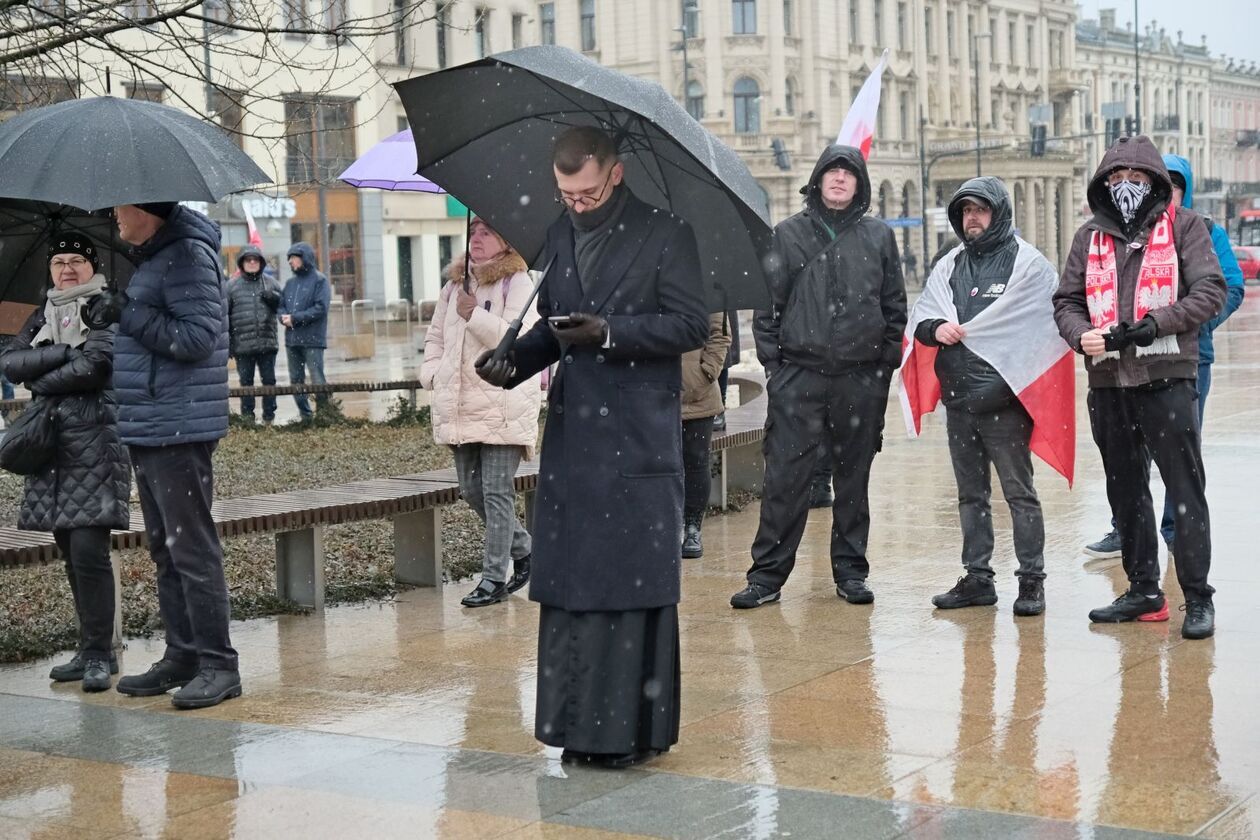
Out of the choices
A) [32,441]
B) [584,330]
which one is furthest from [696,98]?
[584,330]

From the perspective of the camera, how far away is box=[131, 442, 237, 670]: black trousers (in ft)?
21.8

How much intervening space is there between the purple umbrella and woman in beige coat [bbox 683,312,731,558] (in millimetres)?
1716

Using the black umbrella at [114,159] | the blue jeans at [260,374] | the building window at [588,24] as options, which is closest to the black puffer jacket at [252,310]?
the blue jeans at [260,374]

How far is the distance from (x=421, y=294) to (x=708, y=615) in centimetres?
5651

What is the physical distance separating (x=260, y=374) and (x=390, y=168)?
906 cm

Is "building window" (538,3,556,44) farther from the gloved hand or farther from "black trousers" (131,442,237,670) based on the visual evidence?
the gloved hand

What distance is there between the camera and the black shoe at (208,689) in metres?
6.64

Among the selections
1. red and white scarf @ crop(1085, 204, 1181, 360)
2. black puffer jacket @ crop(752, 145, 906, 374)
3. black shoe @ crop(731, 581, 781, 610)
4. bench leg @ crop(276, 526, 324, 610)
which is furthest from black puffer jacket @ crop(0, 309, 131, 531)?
red and white scarf @ crop(1085, 204, 1181, 360)

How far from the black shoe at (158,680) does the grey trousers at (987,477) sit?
340 centimetres

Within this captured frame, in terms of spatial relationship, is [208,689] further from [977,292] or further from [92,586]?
[977,292]

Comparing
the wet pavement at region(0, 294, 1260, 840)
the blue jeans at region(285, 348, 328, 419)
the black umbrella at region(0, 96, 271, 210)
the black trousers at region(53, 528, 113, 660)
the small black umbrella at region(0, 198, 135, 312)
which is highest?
the black umbrella at region(0, 96, 271, 210)

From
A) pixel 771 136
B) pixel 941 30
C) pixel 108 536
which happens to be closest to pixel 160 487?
pixel 108 536

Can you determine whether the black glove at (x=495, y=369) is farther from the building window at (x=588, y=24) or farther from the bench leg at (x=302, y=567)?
the building window at (x=588, y=24)

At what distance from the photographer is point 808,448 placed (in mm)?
8367
